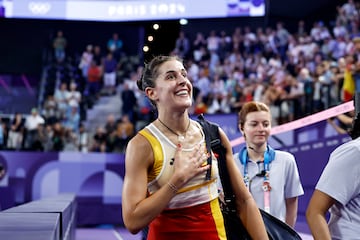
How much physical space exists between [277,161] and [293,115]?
22.4ft

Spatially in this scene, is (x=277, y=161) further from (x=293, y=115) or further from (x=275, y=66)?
(x=275, y=66)

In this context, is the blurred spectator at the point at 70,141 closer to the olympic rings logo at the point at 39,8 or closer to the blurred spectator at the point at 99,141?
the blurred spectator at the point at 99,141

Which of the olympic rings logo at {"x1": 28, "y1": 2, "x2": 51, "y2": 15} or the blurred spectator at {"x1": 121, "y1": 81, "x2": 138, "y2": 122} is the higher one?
the olympic rings logo at {"x1": 28, "y1": 2, "x2": 51, "y2": 15}

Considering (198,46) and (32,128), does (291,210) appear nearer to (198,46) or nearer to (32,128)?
(32,128)

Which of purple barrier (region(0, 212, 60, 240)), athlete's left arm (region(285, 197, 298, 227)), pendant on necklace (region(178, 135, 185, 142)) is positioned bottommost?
athlete's left arm (region(285, 197, 298, 227))

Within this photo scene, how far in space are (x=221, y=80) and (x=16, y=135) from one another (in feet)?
18.0

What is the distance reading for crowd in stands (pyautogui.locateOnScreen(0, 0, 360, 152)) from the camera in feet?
40.3

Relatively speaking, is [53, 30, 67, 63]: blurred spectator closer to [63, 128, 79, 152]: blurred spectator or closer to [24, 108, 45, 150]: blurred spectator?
A: [24, 108, 45, 150]: blurred spectator

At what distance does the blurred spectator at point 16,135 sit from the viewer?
13.9m

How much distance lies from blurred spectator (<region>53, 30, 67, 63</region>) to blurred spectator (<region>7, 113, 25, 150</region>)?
4.90m

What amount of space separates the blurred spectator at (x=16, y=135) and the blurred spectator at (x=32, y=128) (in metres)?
0.13

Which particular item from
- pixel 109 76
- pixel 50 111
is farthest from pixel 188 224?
pixel 109 76

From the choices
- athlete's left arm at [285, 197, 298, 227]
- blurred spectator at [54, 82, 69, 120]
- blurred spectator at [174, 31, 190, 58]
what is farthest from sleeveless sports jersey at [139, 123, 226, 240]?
blurred spectator at [174, 31, 190, 58]

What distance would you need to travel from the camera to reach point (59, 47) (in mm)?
19594
